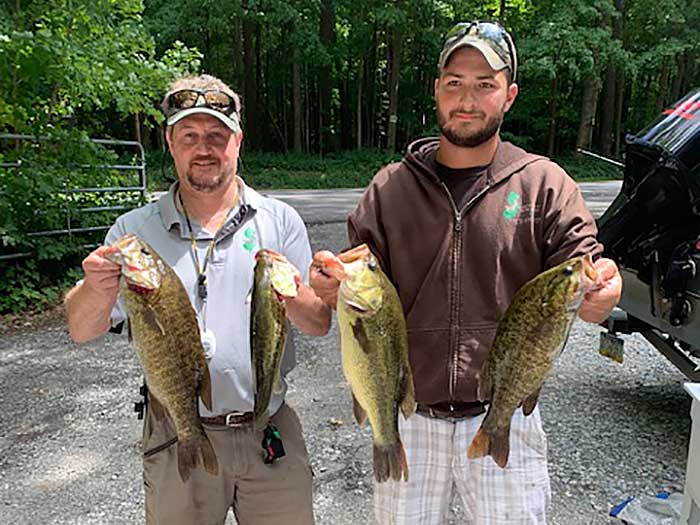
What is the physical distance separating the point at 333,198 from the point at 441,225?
1643 cm

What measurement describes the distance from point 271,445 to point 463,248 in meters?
1.13

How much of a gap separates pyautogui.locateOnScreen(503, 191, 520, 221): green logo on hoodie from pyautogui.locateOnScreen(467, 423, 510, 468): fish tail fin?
2.61ft

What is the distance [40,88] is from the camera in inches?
315

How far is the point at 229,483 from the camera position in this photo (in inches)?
101

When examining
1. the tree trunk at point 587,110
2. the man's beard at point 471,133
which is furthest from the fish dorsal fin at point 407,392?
the tree trunk at point 587,110

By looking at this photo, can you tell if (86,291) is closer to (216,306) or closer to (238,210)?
(216,306)

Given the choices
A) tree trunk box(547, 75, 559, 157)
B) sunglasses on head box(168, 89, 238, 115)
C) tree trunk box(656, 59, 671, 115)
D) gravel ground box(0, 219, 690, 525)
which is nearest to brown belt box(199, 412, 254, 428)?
sunglasses on head box(168, 89, 238, 115)

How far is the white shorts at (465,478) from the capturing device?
239 centimetres

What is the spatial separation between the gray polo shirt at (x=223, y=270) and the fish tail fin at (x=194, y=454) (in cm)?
19

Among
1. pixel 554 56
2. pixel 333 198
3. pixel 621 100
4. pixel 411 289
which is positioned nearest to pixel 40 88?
pixel 411 289

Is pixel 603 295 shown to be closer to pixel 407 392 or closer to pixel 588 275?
pixel 588 275

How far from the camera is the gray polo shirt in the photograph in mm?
2434

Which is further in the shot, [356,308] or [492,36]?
[492,36]

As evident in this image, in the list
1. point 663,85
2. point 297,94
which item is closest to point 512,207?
point 297,94
